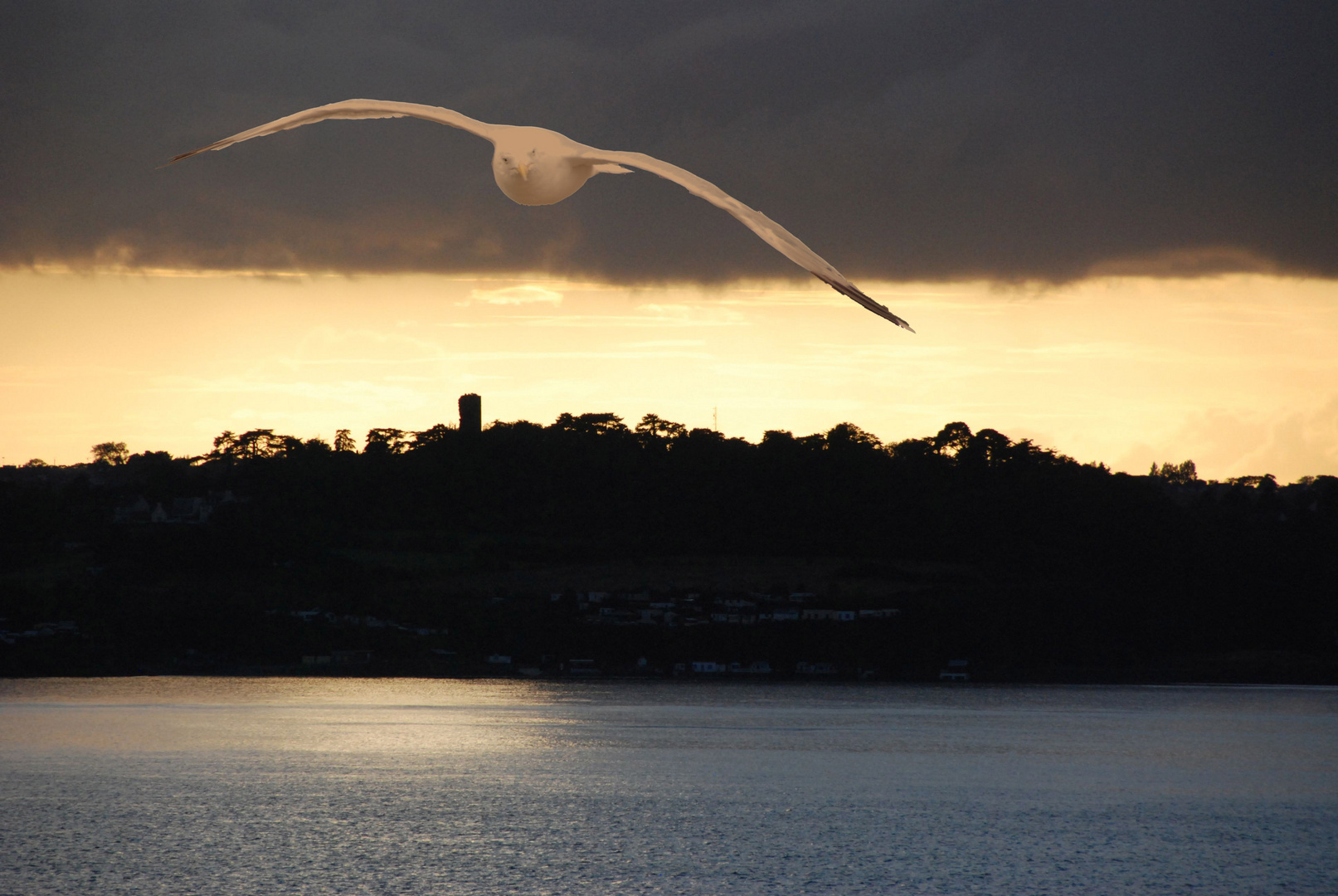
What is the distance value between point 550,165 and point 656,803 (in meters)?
34.1

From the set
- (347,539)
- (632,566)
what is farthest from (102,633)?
(632,566)

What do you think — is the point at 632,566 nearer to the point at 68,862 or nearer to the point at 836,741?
the point at 836,741

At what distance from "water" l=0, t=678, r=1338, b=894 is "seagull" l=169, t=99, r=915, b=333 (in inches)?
804

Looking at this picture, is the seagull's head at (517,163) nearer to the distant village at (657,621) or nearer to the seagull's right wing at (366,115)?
the seagull's right wing at (366,115)

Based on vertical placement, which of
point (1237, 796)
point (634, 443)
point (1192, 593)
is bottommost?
point (1237, 796)

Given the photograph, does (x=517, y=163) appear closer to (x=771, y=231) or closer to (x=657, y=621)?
(x=771, y=231)

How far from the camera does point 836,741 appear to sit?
72.3 meters

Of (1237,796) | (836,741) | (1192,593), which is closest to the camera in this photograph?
(1237,796)

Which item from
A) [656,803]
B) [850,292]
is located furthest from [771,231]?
[656,803]

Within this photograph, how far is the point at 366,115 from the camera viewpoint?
19.7m

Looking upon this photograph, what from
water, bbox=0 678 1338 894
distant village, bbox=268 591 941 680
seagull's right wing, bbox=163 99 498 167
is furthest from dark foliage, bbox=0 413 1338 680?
seagull's right wing, bbox=163 99 498 167

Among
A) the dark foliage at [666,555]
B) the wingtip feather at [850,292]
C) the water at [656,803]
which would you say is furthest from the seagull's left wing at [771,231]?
the dark foliage at [666,555]

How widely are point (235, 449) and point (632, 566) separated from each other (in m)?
47.0

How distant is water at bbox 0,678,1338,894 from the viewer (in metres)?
36.3
